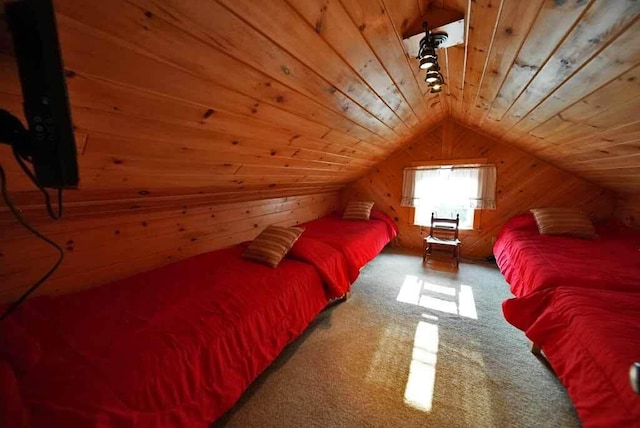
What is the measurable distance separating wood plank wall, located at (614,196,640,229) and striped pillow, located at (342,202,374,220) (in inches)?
113

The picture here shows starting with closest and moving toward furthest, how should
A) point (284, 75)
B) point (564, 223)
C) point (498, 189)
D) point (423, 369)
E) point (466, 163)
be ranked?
→ point (284, 75)
point (423, 369)
point (564, 223)
point (498, 189)
point (466, 163)

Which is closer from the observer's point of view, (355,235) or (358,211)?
(355,235)

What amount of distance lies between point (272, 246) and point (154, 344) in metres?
1.04

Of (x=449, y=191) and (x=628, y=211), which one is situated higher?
(x=449, y=191)

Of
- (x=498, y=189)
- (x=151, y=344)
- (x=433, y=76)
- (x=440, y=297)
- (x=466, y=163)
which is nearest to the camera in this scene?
(x=151, y=344)

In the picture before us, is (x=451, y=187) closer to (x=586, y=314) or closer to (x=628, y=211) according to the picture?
(x=628, y=211)

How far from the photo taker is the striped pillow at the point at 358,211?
146 inches

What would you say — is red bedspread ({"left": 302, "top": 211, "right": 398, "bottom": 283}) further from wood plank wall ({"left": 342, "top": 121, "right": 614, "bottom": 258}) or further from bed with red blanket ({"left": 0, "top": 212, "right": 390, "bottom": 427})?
bed with red blanket ({"left": 0, "top": 212, "right": 390, "bottom": 427})

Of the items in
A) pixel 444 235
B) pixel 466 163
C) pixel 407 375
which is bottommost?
pixel 407 375

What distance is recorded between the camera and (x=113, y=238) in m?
1.60

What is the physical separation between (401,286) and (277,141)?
79.9 inches

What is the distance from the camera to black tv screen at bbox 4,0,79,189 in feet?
1.61

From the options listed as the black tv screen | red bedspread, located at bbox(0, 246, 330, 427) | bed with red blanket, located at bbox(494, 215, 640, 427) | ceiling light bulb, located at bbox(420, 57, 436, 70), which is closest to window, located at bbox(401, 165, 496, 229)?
bed with red blanket, located at bbox(494, 215, 640, 427)

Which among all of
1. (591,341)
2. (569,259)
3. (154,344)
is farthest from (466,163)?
(154,344)
